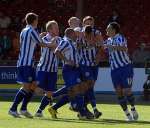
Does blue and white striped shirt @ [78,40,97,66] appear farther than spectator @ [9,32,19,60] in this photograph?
No

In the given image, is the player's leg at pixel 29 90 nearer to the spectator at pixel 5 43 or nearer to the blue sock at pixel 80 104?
the blue sock at pixel 80 104

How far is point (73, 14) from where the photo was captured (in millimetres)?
28734

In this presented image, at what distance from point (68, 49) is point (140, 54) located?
1162 centimetres

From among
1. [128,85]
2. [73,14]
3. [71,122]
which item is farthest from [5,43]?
[71,122]

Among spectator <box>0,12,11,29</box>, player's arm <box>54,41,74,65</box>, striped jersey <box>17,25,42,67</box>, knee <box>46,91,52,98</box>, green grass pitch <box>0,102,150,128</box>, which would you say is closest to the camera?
green grass pitch <box>0,102,150,128</box>

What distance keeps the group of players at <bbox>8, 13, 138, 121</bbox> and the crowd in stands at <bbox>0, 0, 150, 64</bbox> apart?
10710 mm

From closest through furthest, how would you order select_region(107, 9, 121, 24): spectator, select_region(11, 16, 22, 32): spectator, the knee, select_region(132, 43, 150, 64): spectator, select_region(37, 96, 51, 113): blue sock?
select_region(37, 96, 51, 113): blue sock → the knee → select_region(132, 43, 150, 64): spectator → select_region(107, 9, 121, 24): spectator → select_region(11, 16, 22, 32): spectator

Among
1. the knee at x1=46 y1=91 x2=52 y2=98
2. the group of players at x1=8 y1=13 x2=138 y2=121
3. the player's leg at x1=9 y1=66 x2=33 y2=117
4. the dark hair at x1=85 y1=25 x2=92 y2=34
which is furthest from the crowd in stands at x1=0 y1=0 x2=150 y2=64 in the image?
the player's leg at x1=9 y1=66 x2=33 y2=117

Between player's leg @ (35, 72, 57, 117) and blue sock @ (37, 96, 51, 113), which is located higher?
player's leg @ (35, 72, 57, 117)

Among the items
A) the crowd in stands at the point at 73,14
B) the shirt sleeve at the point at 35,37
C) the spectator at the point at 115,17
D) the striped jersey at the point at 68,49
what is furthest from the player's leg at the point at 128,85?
the spectator at the point at 115,17

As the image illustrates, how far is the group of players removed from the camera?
50.4ft

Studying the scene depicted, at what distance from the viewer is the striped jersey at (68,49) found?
50.1 feet

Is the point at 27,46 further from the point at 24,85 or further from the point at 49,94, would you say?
the point at 49,94

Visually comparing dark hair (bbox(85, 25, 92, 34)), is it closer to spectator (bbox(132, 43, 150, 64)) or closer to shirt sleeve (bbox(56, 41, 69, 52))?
shirt sleeve (bbox(56, 41, 69, 52))
